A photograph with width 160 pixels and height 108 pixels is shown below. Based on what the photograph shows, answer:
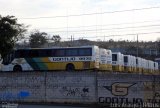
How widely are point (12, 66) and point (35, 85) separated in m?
17.8

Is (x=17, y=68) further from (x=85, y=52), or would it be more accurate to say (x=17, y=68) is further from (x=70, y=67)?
(x=85, y=52)

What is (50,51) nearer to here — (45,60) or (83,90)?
(45,60)

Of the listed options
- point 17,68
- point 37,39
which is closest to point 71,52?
point 17,68

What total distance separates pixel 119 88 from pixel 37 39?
65058 mm

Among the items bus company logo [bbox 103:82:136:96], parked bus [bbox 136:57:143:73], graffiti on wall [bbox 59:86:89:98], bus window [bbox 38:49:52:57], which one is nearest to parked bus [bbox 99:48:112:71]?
bus window [bbox 38:49:52:57]

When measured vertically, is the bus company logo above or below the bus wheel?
below

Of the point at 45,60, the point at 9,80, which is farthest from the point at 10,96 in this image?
the point at 45,60

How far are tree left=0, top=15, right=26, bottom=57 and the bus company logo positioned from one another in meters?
26.0

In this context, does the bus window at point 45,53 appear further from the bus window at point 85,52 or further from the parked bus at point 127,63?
the parked bus at point 127,63

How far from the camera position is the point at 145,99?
27766mm

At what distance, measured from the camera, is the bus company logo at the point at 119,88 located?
94.4 ft

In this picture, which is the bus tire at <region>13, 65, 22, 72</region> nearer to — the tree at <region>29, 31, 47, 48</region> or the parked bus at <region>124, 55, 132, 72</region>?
the parked bus at <region>124, 55, 132, 72</region>

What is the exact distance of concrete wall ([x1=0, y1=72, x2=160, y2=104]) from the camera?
2822 cm

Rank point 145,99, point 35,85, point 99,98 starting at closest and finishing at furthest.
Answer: point 145,99
point 99,98
point 35,85
